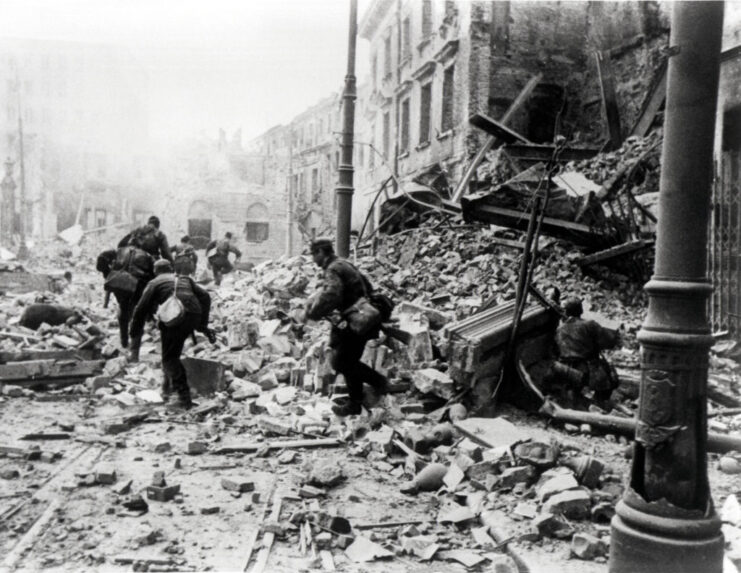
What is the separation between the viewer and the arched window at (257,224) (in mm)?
48750

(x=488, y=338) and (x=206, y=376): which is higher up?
(x=488, y=338)

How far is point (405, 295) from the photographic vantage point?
1289 cm

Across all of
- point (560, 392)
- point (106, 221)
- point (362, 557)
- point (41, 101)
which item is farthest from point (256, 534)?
point (41, 101)

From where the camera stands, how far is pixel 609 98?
18859mm

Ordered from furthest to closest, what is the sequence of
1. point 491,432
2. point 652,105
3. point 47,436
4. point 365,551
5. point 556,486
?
point 652,105 < point 47,436 < point 491,432 < point 556,486 < point 365,551

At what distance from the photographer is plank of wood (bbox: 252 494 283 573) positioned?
3732mm

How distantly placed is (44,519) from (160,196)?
61.3 metres

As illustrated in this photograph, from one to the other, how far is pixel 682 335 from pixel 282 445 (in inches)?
156

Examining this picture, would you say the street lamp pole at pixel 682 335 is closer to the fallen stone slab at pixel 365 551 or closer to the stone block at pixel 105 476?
the fallen stone slab at pixel 365 551

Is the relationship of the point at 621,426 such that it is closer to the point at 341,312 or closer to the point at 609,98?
the point at 341,312

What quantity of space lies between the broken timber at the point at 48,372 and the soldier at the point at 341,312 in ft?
12.4

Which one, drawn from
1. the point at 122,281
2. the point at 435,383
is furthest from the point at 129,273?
the point at 435,383

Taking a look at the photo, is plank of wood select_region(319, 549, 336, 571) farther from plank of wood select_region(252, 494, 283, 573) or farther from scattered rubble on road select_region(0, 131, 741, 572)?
plank of wood select_region(252, 494, 283, 573)

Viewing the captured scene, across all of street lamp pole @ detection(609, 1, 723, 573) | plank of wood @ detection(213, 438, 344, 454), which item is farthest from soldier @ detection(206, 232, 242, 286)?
street lamp pole @ detection(609, 1, 723, 573)
